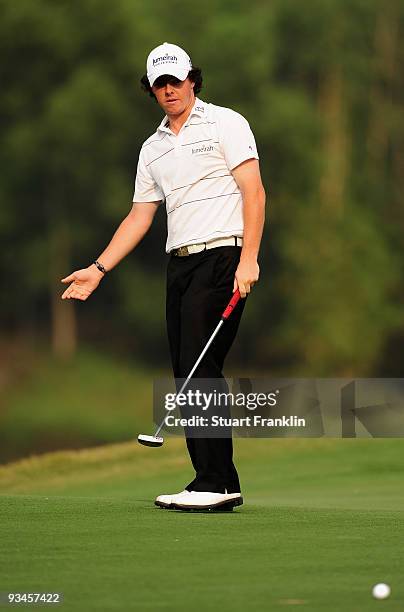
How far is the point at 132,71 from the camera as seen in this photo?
31.1m

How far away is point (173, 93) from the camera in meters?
5.20

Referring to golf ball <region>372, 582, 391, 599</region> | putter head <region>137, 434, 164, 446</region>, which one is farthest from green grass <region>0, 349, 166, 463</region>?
golf ball <region>372, 582, 391, 599</region>

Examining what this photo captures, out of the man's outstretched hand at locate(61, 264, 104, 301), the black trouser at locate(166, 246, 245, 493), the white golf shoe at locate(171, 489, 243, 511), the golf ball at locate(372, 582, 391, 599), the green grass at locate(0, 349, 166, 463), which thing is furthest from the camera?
the green grass at locate(0, 349, 166, 463)

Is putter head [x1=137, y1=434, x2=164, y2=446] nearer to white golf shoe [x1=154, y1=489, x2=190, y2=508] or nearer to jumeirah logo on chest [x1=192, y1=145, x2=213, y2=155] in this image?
white golf shoe [x1=154, y1=489, x2=190, y2=508]

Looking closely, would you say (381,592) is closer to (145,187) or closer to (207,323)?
(207,323)

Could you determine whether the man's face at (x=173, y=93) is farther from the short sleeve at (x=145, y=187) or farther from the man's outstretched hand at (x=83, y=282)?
the man's outstretched hand at (x=83, y=282)

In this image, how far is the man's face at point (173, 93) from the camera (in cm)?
519

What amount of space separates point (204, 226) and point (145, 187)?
47 centimetres

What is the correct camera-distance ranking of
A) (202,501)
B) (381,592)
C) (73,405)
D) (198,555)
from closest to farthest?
(381,592) → (198,555) → (202,501) → (73,405)

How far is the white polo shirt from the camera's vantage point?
17.0 ft

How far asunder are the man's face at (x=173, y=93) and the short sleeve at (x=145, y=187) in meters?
0.31

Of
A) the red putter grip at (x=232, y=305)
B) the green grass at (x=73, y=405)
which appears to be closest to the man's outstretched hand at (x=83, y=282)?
the red putter grip at (x=232, y=305)

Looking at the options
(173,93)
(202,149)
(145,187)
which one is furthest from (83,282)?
(173,93)

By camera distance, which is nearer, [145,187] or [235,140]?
[235,140]
